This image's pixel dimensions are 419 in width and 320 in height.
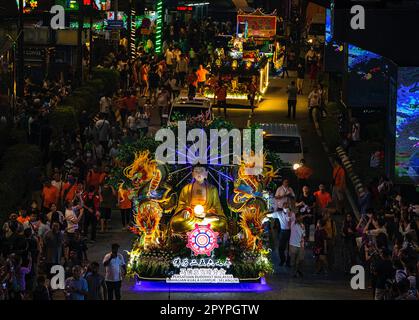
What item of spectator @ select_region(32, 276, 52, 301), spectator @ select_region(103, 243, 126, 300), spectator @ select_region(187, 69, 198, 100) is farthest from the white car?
spectator @ select_region(32, 276, 52, 301)

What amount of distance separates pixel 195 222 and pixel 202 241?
583 mm

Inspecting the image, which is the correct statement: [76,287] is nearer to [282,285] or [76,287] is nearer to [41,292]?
[41,292]

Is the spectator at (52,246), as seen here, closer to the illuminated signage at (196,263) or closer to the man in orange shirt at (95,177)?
the illuminated signage at (196,263)

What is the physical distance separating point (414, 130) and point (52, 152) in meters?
8.66

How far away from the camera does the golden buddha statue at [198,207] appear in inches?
961

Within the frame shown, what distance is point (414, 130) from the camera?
100ft

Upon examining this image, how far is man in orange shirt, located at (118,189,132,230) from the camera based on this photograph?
2786cm

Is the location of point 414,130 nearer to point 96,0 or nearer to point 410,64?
point 410,64

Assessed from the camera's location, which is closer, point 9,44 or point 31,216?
point 31,216

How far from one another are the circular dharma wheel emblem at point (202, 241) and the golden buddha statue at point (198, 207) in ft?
1.24

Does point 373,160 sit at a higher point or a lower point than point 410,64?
lower

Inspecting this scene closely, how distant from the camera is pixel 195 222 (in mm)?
24406

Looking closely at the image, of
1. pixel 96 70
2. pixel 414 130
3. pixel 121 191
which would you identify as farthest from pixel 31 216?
pixel 96 70

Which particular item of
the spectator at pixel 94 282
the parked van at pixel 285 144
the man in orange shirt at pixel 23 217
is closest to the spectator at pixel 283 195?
the man in orange shirt at pixel 23 217
